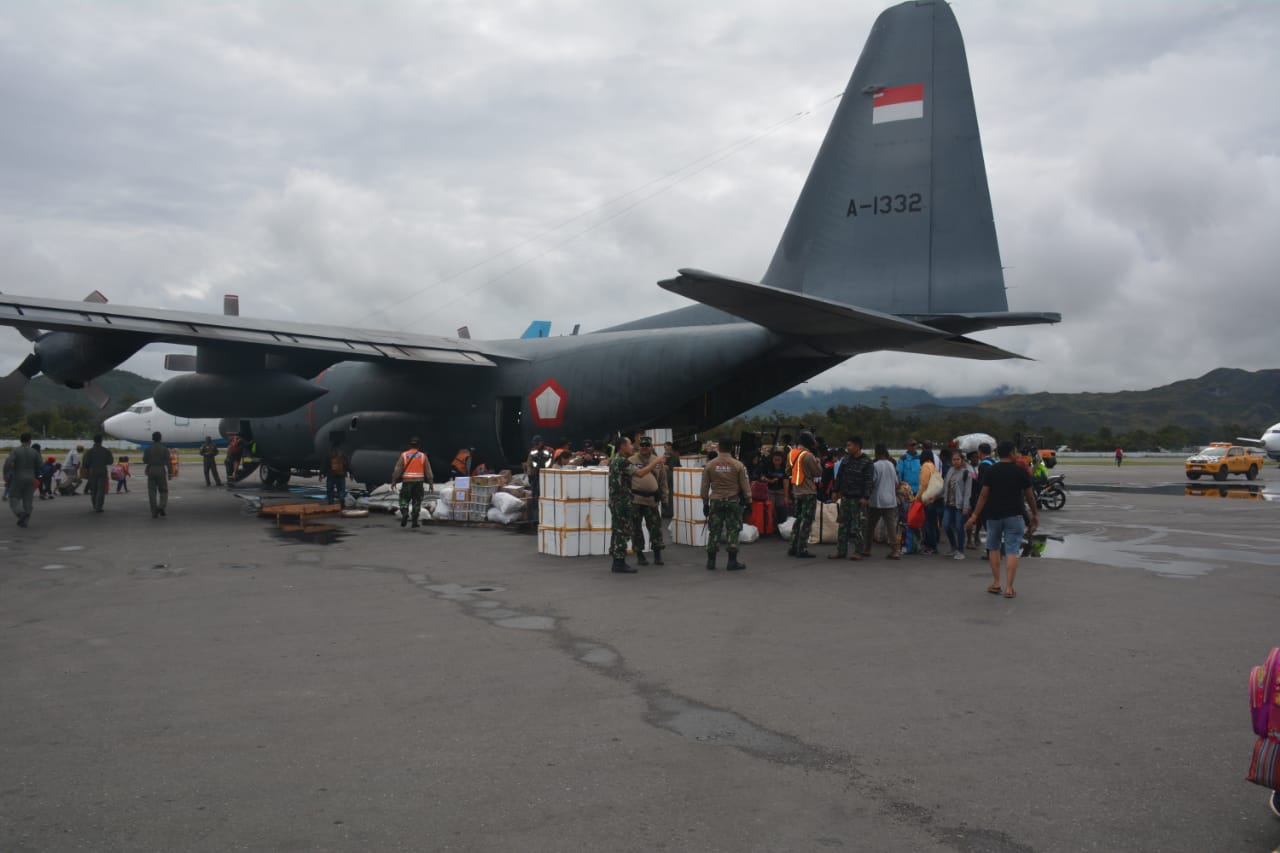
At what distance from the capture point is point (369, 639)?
A: 7.14 m

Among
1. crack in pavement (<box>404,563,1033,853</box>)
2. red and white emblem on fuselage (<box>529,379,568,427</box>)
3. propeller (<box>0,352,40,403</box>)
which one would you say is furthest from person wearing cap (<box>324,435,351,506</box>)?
crack in pavement (<box>404,563,1033,853</box>)

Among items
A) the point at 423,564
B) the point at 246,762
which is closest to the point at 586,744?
the point at 246,762

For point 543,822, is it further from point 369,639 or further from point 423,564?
point 423,564

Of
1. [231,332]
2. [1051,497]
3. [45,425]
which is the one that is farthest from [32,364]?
[45,425]

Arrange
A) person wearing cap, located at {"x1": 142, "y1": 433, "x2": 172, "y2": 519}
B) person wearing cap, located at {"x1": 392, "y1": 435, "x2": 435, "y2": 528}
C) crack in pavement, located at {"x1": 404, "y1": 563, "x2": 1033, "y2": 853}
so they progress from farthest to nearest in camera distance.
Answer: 1. person wearing cap, located at {"x1": 142, "y1": 433, "x2": 172, "y2": 519}
2. person wearing cap, located at {"x1": 392, "y1": 435, "x2": 435, "y2": 528}
3. crack in pavement, located at {"x1": 404, "y1": 563, "x2": 1033, "y2": 853}

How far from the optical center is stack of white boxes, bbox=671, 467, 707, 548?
43.6 ft

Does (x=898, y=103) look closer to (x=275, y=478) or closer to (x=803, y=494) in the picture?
(x=803, y=494)

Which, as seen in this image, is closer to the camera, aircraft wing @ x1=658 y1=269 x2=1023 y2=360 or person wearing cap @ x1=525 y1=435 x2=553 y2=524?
aircraft wing @ x1=658 y1=269 x2=1023 y2=360

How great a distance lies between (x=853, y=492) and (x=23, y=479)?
1447 centimetres

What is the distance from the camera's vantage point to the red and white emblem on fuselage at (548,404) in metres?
18.5

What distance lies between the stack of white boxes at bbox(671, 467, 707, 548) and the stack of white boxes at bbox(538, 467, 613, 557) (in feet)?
5.04

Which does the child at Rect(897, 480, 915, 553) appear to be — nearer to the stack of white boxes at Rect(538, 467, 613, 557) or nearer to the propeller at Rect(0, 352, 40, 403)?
the stack of white boxes at Rect(538, 467, 613, 557)

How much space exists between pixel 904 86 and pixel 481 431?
11217mm

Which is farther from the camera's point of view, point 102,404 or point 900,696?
point 102,404
